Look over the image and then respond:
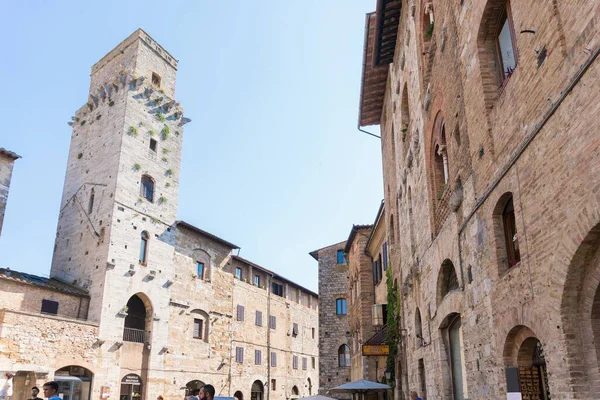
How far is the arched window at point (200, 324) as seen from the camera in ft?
95.4

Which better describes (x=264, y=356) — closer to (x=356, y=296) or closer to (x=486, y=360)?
(x=356, y=296)

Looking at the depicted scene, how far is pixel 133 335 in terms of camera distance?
24812 millimetres

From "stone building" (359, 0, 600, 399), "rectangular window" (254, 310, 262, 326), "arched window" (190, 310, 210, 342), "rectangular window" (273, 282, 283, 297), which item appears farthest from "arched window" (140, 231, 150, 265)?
"stone building" (359, 0, 600, 399)

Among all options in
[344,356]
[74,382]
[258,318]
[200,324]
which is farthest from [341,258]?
[74,382]

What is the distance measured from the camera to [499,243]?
24.1 ft

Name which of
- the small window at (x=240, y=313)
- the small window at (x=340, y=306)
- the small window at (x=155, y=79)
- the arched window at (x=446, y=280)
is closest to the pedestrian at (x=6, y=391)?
the arched window at (x=446, y=280)

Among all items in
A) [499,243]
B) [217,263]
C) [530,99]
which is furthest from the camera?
[217,263]

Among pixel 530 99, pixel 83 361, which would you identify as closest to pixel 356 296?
pixel 83 361

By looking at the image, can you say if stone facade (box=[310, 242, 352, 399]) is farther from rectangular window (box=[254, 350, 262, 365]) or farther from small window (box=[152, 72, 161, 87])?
small window (box=[152, 72, 161, 87])

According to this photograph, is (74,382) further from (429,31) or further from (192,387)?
(429,31)

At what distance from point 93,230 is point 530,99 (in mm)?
22819

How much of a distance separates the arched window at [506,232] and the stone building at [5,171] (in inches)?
806

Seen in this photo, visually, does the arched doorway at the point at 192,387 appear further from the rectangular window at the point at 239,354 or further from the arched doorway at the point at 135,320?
the arched doorway at the point at 135,320

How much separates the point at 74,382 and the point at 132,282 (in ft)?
16.6
